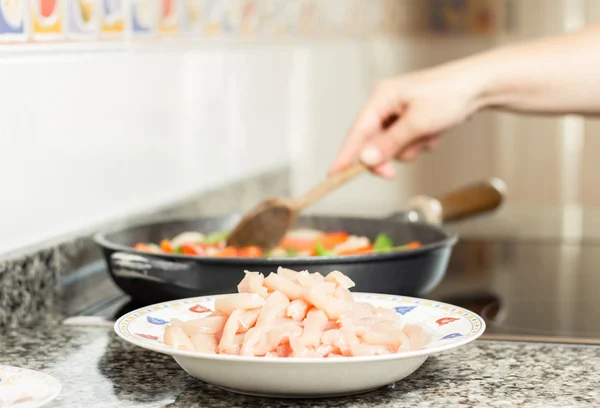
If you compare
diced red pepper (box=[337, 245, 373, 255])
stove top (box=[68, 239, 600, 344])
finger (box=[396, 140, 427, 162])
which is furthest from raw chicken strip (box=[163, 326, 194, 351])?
finger (box=[396, 140, 427, 162])

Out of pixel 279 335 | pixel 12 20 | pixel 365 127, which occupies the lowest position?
pixel 279 335

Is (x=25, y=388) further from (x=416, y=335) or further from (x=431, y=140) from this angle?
(x=431, y=140)

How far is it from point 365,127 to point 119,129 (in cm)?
38

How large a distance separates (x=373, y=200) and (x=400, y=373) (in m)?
2.12

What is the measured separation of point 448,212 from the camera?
159 centimetres

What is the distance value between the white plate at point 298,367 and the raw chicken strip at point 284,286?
0.09 m

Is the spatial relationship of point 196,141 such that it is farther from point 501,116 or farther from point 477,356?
point 501,116

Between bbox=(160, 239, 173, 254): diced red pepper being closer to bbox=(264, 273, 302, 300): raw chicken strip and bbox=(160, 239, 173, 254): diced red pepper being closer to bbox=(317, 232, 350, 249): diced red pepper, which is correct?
bbox=(317, 232, 350, 249): diced red pepper

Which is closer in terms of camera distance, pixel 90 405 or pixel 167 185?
pixel 90 405

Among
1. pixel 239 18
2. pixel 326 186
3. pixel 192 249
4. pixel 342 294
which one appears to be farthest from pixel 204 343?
pixel 239 18

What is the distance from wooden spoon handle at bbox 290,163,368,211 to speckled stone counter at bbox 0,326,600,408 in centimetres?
41

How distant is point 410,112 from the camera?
1.47m

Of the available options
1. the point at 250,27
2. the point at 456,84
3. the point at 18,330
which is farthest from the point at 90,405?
the point at 250,27

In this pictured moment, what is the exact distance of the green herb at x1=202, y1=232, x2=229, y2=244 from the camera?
1.36 meters
